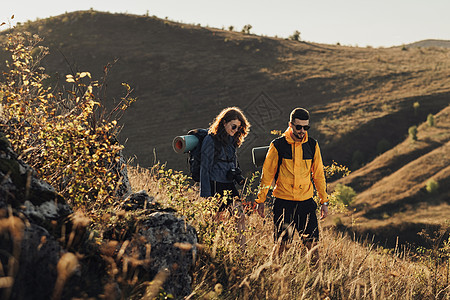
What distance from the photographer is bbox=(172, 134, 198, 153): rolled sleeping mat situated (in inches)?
180

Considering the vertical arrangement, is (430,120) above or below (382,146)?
above

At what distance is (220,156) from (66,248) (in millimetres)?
2645

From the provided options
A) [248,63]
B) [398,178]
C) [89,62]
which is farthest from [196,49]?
[398,178]

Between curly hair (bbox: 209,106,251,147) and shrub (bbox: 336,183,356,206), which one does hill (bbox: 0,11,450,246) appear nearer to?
shrub (bbox: 336,183,356,206)

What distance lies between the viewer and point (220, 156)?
4715mm

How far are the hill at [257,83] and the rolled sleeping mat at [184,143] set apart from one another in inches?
703

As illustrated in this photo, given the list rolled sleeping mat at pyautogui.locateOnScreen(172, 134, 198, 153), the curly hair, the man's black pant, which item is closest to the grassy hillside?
the man's black pant

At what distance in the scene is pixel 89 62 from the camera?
4119 cm

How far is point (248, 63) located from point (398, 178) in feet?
81.7

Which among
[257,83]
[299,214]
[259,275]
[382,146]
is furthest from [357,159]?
[259,275]

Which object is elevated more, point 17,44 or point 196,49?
point 196,49

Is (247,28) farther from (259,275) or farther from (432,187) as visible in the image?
(259,275)

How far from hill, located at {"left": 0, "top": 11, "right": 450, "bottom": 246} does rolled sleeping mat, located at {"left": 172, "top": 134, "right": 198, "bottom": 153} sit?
58.6 ft

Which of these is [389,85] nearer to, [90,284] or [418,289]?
[418,289]
